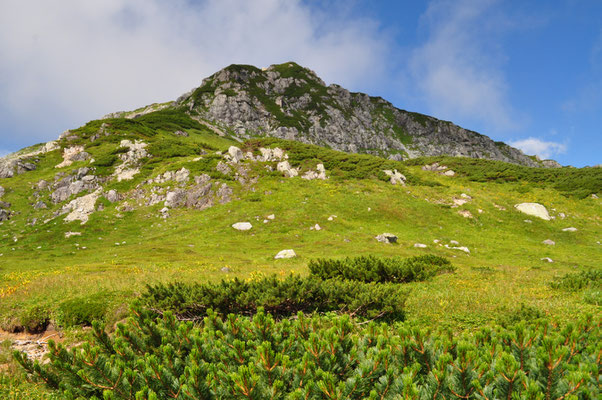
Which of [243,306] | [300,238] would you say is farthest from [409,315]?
[300,238]

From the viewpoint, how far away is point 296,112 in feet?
511

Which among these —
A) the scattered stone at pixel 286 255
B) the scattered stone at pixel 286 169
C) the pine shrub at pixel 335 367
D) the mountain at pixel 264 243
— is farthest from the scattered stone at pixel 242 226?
the pine shrub at pixel 335 367

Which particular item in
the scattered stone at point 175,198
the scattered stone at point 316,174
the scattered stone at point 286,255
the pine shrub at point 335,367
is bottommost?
the pine shrub at point 335,367

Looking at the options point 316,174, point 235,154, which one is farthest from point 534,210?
point 235,154

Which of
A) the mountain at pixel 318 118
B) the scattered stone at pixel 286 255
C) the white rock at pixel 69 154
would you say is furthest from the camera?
the mountain at pixel 318 118

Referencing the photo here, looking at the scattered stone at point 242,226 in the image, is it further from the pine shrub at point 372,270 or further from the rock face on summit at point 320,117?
the rock face on summit at point 320,117

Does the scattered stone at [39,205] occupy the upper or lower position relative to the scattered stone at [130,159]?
lower

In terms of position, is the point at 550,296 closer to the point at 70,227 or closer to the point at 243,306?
the point at 243,306

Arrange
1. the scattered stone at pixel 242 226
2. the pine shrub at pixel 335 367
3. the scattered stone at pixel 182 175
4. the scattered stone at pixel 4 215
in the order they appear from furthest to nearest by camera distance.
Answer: the scattered stone at pixel 182 175 → the scattered stone at pixel 4 215 → the scattered stone at pixel 242 226 → the pine shrub at pixel 335 367

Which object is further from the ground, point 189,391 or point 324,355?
point 324,355

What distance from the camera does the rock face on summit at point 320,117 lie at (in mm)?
139375

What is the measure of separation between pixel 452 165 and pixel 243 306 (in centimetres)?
7093

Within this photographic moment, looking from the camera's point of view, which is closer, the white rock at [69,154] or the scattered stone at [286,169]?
the scattered stone at [286,169]

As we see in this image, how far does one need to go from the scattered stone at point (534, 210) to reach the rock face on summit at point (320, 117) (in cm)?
10519
